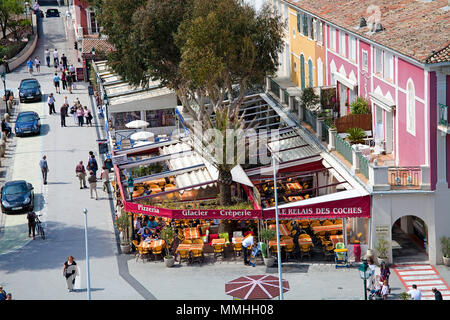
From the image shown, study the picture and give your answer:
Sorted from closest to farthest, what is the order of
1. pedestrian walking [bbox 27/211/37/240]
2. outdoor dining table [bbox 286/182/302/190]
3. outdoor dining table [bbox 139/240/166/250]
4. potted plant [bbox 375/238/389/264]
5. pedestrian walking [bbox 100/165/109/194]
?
1. potted plant [bbox 375/238/389/264]
2. outdoor dining table [bbox 139/240/166/250]
3. pedestrian walking [bbox 27/211/37/240]
4. outdoor dining table [bbox 286/182/302/190]
5. pedestrian walking [bbox 100/165/109/194]

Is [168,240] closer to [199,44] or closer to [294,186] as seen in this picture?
[294,186]

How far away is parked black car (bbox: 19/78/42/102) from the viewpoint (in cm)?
5725

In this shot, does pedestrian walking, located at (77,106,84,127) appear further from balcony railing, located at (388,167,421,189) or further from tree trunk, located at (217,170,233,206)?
balcony railing, located at (388,167,421,189)

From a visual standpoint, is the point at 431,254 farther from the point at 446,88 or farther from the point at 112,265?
the point at 112,265

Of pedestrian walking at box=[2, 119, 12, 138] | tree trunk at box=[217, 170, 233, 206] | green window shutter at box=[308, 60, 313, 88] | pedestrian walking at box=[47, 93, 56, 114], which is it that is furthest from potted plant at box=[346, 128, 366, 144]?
pedestrian walking at box=[47, 93, 56, 114]

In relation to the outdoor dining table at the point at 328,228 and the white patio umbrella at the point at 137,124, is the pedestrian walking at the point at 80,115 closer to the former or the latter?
the white patio umbrella at the point at 137,124

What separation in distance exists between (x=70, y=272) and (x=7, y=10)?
54.9 meters

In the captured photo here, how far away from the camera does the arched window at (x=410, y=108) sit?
2745cm

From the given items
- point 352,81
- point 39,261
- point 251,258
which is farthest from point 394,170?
point 39,261

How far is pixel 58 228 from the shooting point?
33156 mm

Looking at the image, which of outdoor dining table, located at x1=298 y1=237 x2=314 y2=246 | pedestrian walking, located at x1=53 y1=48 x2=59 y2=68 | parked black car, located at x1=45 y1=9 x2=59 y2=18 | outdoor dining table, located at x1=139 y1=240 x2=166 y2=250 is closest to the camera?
outdoor dining table, located at x1=298 y1=237 x2=314 y2=246

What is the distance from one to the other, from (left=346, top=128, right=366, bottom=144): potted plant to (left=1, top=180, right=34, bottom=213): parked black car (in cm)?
1430

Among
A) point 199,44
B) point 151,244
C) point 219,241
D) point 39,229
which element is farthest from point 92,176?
point 219,241
